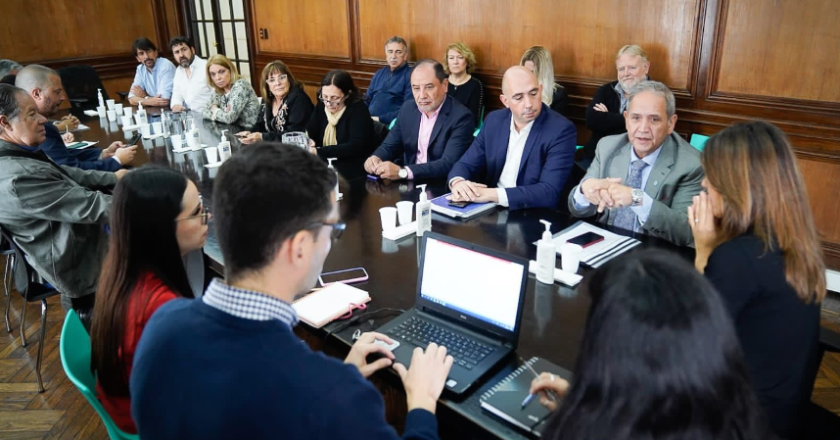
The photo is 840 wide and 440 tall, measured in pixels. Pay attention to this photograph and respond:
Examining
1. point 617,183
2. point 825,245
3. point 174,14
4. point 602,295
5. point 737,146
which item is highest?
point 174,14

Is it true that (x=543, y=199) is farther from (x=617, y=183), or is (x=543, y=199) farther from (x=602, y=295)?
(x=602, y=295)

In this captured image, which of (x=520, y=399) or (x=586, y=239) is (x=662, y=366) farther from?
(x=586, y=239)

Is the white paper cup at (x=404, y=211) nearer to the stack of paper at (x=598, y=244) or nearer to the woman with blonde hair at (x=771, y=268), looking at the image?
the stack of paper at (x=598, y=244)

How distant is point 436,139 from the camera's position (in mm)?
3314

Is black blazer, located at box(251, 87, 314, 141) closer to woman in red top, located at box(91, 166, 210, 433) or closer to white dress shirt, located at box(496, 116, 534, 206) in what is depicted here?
white dress shirt, located at box(496, 116, 534, 206)

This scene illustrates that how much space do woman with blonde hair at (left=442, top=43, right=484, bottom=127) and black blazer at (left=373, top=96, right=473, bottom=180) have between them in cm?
143

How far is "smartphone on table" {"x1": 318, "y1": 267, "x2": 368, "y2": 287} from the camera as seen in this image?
1832 mm

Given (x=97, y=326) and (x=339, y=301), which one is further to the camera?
(x=339, y=301)

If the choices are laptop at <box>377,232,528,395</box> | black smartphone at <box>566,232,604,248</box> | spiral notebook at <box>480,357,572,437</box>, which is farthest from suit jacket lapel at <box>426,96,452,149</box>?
spiral notebook at <box>480,357,572,437</box>

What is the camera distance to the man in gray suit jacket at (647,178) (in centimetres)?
215

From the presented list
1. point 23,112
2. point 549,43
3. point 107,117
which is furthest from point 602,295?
point 107,117

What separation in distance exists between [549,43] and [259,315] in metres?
4.05

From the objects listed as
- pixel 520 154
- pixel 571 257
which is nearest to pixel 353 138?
pixel 520 154

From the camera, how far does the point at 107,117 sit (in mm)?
4879
